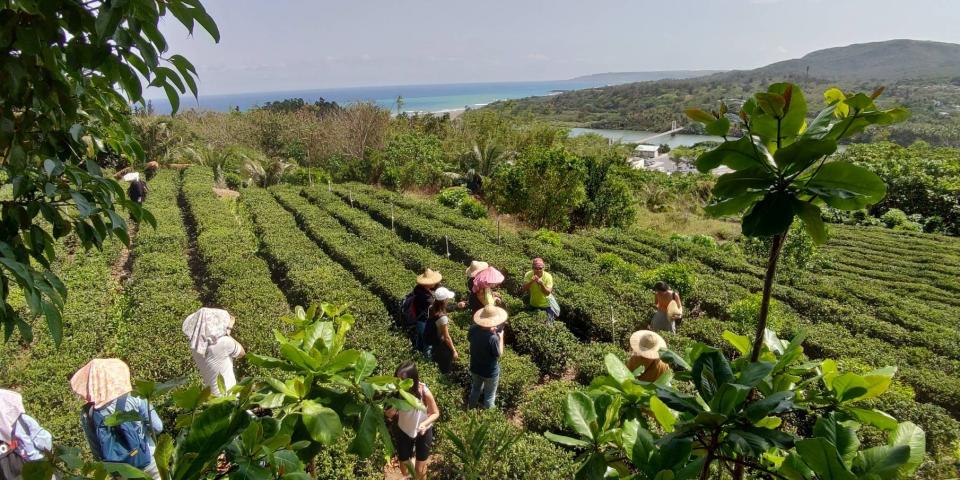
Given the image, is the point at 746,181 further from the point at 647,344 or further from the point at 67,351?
the point at 67,351

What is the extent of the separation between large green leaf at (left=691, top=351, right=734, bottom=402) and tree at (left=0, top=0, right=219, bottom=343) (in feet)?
5.35

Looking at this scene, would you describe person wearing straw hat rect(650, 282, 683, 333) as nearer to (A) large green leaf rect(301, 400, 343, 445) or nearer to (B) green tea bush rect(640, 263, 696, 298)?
(B) green tea bush rect(640, 263, 696, 298)

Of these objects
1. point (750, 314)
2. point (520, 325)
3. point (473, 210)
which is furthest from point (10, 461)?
point (473, 210)

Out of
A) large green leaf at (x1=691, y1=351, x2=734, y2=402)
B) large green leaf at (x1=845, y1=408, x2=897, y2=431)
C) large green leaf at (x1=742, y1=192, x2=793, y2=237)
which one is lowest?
large green leaf at (x1=845, y1=408, x2=897, y2=431)

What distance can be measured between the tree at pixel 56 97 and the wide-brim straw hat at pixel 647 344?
3.54 meters

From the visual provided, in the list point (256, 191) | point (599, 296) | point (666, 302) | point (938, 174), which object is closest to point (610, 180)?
point (599, 296)

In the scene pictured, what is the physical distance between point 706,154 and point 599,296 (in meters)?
6.50

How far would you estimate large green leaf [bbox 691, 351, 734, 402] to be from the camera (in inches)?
49.8

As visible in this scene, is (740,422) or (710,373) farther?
(710,373)

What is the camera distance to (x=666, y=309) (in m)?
6.17

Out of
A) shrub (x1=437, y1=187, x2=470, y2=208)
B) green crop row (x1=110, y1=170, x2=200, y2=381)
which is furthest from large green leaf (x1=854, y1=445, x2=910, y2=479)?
shrub (x1=437, y1=187, x2=470, y2=208)

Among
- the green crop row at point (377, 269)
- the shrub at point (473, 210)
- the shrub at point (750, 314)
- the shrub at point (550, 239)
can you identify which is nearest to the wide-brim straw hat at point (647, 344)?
the green crop row at point (377, 269)

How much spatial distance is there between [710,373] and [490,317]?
351cm

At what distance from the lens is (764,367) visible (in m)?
1.17
